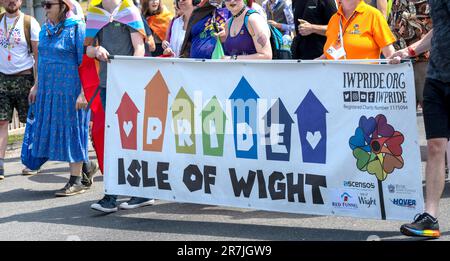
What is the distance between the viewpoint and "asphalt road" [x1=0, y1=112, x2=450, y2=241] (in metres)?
6.41

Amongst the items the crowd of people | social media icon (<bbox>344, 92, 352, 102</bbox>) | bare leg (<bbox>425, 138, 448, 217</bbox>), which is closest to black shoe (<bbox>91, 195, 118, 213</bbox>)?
the crowd of people

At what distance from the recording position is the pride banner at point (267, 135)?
239 inches

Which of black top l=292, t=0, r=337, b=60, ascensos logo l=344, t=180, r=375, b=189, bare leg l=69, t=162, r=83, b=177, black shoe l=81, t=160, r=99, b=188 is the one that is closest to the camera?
ascensos logo l=344, t=180, r=375, b=189

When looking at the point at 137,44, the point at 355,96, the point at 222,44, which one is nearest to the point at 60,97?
the point at 137,44

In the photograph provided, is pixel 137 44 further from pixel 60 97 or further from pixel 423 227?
pixel 423 227

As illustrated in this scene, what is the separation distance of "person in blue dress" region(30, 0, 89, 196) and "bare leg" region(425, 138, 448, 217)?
3377 millimetres

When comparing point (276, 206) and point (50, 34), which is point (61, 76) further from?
point (276, 206)

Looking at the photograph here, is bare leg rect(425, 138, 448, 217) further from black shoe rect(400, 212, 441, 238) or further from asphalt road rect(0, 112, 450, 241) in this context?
asphalt road rect(0, 112, 450, 241)

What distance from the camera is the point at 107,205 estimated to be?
7371mm

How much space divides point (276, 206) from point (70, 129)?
2.60m

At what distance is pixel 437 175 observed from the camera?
6.06m

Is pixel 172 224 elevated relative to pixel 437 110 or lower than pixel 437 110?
lower

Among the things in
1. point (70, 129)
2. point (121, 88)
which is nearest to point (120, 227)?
point (121, 88)

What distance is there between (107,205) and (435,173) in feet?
9.12
